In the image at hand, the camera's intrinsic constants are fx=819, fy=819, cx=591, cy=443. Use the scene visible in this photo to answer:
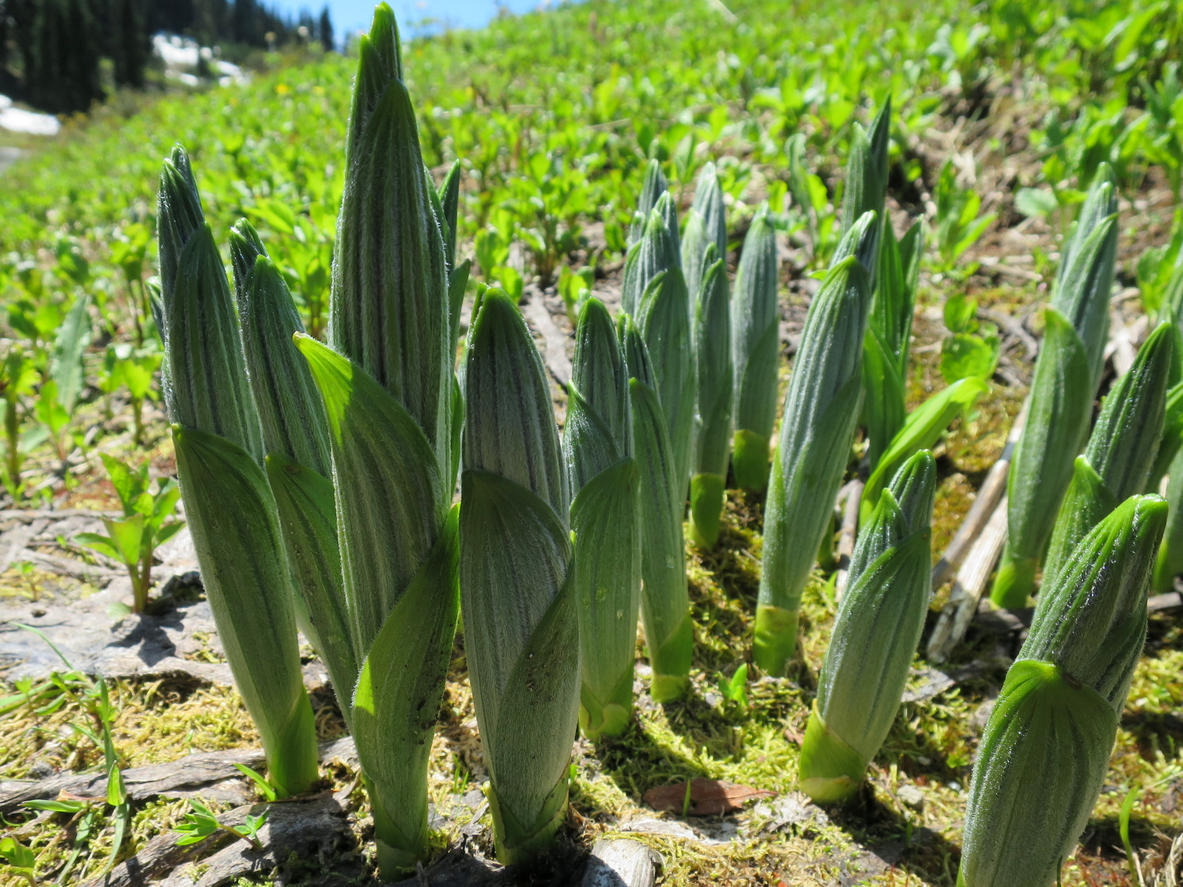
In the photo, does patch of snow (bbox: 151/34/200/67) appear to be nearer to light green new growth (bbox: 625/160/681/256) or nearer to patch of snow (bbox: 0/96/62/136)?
patch of snow (bbox: 0/96/62/136)

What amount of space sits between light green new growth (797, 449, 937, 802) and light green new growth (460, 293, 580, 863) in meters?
0.51

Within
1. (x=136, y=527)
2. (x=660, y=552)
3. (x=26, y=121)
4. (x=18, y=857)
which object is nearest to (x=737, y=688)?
(x=660, y=552)

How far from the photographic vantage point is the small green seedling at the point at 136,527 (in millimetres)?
1945

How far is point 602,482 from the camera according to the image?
52.4 inches

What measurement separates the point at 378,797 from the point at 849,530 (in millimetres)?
1497

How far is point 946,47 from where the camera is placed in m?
4.87

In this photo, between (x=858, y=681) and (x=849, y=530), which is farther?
(x=849, y=530)

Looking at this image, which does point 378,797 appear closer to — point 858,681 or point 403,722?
point 403,722

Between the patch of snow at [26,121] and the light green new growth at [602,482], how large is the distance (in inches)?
2065

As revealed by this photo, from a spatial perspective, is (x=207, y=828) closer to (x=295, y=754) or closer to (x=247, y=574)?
(x=295, y=754)

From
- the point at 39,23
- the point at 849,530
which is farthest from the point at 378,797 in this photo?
the point at 39,23

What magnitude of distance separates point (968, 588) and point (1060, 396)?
55 cm

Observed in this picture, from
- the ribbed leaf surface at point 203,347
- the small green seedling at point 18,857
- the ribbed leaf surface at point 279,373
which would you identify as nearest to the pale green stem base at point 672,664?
the ribbed leaf surface at point 279,373

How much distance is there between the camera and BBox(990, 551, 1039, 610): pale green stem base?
79.7 inches
